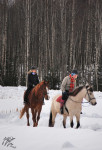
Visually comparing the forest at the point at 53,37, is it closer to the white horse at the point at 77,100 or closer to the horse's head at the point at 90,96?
the white horse at the point at 77,100

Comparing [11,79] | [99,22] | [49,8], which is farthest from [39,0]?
[11,79]

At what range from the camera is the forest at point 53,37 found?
18656 millimetres

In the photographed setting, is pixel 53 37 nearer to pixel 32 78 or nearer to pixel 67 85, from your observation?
pixel 32 78

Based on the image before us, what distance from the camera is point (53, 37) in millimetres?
20625

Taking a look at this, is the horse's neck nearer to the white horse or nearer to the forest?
the white horse

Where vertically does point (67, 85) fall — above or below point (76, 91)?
above

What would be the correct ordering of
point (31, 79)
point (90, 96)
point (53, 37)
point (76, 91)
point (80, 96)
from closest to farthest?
1. point (90, 96)
2. point (80, 96)
3. point (76, 91)
4. point (31, 79)
5. point (53, 37)

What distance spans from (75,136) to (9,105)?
789 centimetres

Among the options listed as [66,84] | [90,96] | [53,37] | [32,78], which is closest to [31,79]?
[32,78]

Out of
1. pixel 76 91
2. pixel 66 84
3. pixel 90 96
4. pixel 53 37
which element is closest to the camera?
pixel 90 96

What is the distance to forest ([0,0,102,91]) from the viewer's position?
18.7 meters

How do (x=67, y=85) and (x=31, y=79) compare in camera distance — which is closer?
(x=67, y=85)

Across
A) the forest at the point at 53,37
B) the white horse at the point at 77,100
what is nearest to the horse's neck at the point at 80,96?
the white horse at the point at 77,100

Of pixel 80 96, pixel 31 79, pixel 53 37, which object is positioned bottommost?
pixel 80 96
